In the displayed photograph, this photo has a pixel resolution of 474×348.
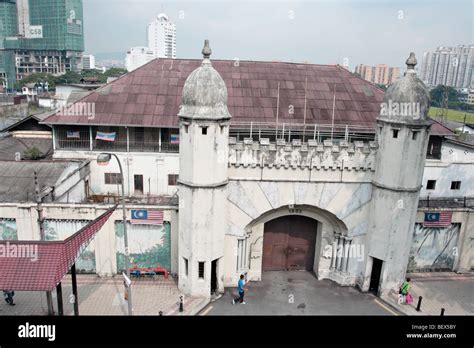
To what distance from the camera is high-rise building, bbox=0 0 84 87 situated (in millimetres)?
176125

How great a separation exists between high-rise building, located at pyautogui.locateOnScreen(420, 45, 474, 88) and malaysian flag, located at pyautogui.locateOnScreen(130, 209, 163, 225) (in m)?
172

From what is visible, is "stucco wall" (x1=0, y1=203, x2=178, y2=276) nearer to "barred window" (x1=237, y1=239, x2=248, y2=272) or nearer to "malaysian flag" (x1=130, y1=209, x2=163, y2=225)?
"malaysian flag" (x1=130, y1=209, x2=163, y2=225)

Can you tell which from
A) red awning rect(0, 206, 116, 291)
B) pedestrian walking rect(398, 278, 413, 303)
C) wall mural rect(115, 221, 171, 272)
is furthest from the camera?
wall mural rect(115, 221, 171, 272)

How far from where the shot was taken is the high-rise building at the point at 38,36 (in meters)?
176

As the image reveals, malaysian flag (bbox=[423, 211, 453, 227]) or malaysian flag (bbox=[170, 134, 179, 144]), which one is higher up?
malaysian flag (bbox=[170, 134, 179, 144])

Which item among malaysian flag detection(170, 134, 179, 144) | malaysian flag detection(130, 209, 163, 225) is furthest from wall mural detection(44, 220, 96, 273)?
malaysian flag detection(170, 134, 179, 144)

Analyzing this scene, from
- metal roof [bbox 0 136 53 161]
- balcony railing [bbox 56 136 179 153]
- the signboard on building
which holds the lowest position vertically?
metal roof [bbox 0 136 53 161]

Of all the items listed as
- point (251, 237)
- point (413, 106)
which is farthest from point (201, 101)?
point (413, 106)

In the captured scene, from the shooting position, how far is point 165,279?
24312mm

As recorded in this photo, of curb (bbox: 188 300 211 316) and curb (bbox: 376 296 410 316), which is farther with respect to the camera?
curb (bbox: 376 296 410 316)

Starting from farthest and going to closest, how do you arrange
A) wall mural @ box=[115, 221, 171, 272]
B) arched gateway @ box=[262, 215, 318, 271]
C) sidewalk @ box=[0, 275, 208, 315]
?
arched gateway @ box=[262, 215, 318, 271]
wall mural @ box=[115, 221, 171, 272]
sidewalk @ box=[0, 275, 208, 315]

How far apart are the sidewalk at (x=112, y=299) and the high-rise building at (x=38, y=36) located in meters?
178
